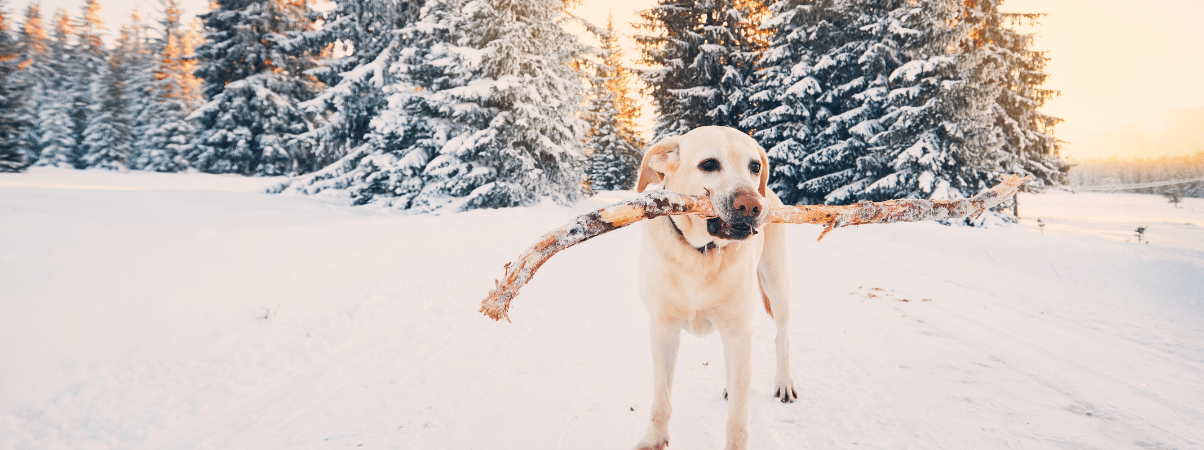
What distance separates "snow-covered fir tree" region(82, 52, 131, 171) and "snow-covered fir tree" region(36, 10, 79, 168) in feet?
2.63

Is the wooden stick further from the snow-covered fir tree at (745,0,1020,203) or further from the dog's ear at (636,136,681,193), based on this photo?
the snow-covered fir tree at (745,0,1020,203)

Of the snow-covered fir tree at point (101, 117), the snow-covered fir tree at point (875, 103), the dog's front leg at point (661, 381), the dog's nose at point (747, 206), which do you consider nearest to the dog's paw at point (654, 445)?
the dog's front leg at point (661, 381)

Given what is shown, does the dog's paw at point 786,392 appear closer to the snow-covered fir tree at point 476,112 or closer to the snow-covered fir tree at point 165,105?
the snow-covered fir tree at point 476,112

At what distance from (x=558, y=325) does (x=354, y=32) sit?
53.3ft

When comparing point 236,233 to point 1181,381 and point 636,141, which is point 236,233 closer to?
point 1181,381

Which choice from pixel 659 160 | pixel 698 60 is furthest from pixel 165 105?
pixel 659 160

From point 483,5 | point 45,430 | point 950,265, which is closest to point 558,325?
point 45,430

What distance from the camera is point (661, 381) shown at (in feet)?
7.43

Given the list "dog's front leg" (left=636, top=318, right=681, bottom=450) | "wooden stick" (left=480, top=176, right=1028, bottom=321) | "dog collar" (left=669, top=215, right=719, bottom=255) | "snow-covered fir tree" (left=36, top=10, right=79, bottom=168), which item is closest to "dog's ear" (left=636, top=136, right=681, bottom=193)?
"dog collar" (left=669, top=215, right=719, bottom=255)

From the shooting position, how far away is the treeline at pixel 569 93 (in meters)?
12.6

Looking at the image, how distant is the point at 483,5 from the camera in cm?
1253

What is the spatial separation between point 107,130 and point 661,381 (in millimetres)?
44201

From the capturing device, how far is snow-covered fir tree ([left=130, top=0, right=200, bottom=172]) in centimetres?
2952

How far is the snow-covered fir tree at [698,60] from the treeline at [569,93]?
8 centimetres
